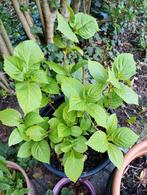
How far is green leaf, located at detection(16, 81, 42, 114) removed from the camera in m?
1.03

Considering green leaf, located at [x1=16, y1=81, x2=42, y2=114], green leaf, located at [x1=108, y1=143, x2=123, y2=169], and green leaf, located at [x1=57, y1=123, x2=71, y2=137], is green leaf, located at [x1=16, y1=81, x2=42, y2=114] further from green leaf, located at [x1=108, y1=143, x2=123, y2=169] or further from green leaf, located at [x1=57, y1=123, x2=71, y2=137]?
green leaf, located at [x1=108, y1=143, x2=123, y2=169]

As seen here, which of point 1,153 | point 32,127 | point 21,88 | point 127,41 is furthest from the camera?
point 127,41

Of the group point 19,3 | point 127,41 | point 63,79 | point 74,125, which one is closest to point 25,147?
point 74,125

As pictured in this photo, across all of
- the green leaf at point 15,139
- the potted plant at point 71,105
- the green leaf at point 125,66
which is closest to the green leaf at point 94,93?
the potted plant at point 71,105

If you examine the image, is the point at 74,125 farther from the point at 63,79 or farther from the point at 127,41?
the point at 127,41

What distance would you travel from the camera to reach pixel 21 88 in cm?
107

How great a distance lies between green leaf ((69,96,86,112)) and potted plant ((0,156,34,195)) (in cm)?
50

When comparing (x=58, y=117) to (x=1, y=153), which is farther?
(x=1, y=153)

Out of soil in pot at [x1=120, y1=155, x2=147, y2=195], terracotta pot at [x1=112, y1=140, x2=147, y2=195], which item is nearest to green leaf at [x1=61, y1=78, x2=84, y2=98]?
terracotta pot at [x1=112, y1=140, x2=147, y2=195]

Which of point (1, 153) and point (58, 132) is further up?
point (58, 132)

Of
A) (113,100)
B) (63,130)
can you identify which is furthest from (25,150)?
(113,100)

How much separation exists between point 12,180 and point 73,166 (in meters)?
0.45

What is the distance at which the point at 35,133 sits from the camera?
117 cm

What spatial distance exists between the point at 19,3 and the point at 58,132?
91 centimetres
